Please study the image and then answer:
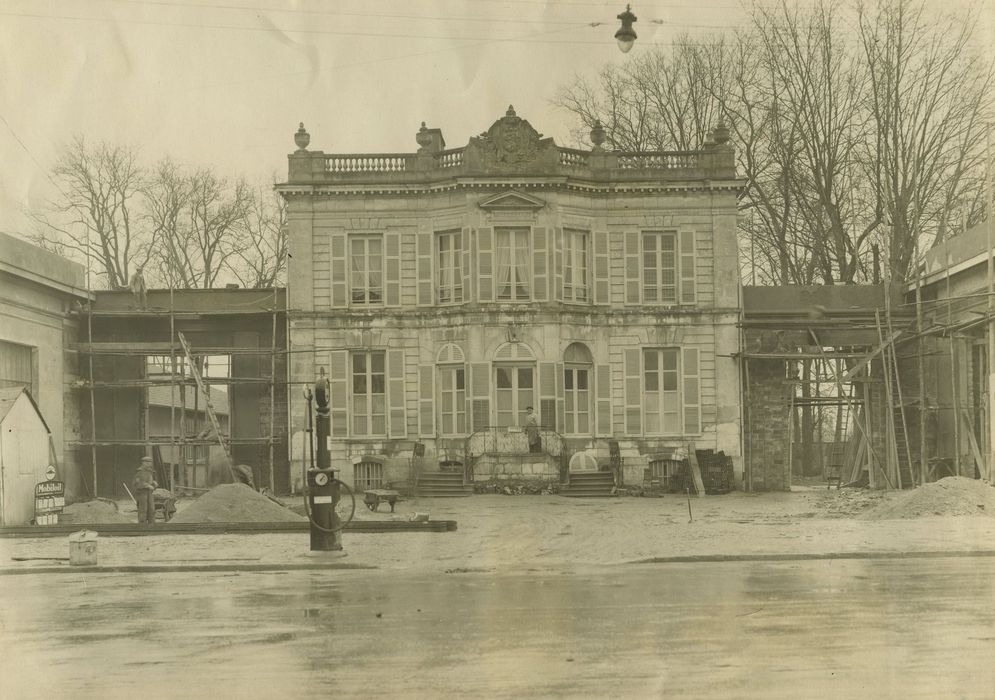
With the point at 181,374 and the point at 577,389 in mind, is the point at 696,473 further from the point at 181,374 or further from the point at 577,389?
the point at 181,374

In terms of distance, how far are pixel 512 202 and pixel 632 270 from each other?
4.12 m

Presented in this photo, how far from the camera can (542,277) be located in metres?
30.7

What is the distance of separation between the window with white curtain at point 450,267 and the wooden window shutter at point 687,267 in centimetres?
645

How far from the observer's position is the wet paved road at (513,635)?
7977mm

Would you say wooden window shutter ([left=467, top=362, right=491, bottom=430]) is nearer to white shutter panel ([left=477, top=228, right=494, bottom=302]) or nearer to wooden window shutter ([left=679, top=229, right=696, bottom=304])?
white shutter panel ([left=477, top=228, right=494, bottom=302])

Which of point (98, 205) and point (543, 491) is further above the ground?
point (98, 205)

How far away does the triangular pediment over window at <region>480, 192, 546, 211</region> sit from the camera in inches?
1202

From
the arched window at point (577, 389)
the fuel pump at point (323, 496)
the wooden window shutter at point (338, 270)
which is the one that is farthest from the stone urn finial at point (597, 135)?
the fuel pump at point (323, 496)

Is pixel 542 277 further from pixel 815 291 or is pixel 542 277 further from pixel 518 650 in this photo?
pixel 518 650

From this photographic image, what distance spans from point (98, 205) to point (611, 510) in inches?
965

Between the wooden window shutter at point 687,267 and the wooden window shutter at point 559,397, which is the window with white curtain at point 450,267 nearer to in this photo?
the wooden window shutter at point 559,397

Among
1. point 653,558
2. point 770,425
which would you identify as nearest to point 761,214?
point 770,425

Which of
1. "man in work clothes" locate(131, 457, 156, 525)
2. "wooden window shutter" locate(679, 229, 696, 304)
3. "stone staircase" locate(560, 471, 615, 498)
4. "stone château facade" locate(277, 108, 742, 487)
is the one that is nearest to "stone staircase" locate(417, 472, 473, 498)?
"stone château facade" locate(277, 108, 742, 487)

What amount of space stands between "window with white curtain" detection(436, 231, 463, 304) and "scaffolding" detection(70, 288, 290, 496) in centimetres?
472
